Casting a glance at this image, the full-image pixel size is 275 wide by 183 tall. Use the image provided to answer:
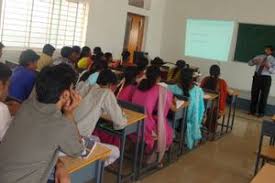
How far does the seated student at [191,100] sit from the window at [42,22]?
337 centimetres

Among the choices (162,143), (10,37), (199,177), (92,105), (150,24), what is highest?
(150,24)

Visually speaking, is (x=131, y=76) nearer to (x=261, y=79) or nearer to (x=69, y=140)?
(x=69, y=140)

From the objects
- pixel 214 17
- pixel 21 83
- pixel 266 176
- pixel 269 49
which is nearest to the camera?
pixel 266 176

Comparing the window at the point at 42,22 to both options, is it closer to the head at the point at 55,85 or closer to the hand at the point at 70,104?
the hand at the point at 70,104

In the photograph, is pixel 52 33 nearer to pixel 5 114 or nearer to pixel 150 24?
pixel 150 24

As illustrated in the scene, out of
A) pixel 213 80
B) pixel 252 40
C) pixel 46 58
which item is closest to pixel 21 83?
pixel 46 58

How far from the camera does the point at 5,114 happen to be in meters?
2.14

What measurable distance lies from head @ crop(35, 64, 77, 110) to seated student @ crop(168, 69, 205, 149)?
2817 millimetres

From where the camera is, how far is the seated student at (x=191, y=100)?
4496 millimetres

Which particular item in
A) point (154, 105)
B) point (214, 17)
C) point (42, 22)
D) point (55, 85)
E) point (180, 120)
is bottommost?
point (180, 120)

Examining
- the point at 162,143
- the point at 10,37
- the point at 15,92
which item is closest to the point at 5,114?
the point at 15,92

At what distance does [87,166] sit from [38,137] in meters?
0.62

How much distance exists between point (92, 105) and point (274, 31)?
621cm

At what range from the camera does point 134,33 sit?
9.32 meters
